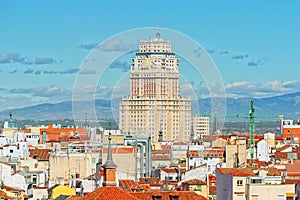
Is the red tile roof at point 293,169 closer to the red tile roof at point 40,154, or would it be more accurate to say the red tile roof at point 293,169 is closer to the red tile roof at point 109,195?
the red tile roof at point 109,195

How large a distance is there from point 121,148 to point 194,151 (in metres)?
18.3

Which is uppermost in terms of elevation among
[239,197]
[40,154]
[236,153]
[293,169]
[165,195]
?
[236,153]

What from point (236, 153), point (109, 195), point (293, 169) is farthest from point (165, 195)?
point (236, 153)

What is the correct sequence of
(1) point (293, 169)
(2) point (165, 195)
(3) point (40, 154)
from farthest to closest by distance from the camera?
(3) point (40, 154) < (1) point (293, 169) < (2) point (165, 195)

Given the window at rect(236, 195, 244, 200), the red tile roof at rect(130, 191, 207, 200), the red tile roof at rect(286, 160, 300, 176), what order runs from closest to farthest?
the window at rect(236, 195, 244, 200) → the red tile roof at rect(130, 191, 207, 200) → the red tile roof at rect(286, 160, 300, 176)

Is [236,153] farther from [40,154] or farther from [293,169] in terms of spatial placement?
[293,169]

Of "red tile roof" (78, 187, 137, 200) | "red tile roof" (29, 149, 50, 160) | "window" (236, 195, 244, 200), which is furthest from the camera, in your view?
"red tile roof" (29, 149, 50, 160)

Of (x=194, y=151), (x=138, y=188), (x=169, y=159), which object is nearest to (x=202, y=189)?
(x=138, y=188)

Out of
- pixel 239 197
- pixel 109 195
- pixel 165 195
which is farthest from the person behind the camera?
pixel 165 195

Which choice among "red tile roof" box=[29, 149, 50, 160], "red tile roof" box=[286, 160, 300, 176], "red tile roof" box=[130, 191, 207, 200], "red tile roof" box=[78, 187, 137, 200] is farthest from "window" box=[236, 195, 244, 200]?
"red tile roof" box=[29, 149, 50, 160]

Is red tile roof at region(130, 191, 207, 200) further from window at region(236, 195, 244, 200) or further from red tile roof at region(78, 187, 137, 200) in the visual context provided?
red tile roof at region(78, 187, 137, 200)

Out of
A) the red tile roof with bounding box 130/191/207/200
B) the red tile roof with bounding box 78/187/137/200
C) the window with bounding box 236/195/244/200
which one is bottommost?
the red tile roof with bounding box 130/191/207/200

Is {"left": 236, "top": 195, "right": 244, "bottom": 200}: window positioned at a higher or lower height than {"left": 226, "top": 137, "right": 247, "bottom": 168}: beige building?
lower

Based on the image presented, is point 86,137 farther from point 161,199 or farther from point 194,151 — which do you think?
point 161,199
